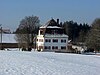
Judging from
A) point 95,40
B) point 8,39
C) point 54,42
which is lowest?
point 95,40

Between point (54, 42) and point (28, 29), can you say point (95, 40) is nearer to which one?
point (54, 42)

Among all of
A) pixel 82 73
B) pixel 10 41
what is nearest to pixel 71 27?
pixel 10 41

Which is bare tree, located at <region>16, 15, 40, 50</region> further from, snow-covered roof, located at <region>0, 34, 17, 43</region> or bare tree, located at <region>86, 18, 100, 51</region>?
snow-covered roof, located at <region>0, 34, 17, 43</region>

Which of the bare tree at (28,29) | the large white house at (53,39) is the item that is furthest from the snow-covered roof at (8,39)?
the bare tree at (28,29)

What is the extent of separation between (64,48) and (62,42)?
1.79 meters

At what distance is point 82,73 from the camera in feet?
79.2

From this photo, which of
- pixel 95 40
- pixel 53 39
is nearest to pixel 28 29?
pixel 53 39

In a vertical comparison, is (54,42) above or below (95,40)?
above

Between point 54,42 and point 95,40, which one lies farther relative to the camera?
point 54,42

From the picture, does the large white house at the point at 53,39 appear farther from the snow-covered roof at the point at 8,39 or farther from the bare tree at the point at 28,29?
the snow-covered roof at the point at 8,39

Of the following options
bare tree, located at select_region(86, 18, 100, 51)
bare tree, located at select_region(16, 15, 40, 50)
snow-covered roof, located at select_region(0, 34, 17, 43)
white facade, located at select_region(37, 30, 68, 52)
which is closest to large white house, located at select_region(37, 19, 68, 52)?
white facade, located at select_region(37, 30, 68, 52)

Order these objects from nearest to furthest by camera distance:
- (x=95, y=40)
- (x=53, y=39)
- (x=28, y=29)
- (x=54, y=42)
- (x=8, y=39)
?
(x=95, y=40), (x=28, y=29), (x=53, y=39), (x=54, y=42), (x=8, y=39)

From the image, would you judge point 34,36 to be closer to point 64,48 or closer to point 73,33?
point 64,48

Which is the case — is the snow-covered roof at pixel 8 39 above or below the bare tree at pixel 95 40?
above
